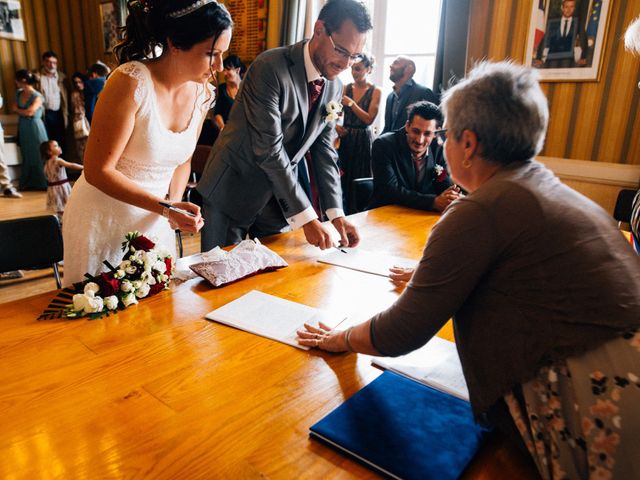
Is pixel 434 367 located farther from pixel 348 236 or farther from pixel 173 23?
pixel 173 23

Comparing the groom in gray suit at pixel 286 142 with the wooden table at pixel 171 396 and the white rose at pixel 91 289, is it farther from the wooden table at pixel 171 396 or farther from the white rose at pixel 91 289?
the white rose at pixel 91 289

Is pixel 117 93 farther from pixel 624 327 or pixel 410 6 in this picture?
pixel 410 6

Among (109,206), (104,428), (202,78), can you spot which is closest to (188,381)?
(104,428)

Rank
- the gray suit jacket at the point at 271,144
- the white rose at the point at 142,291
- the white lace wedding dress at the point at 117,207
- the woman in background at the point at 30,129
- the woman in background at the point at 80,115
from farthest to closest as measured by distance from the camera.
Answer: the woman in background at the point at 80,115 < the woman in background at the point at 30,129 < the gray suit jacket at the point at 271,144 < the white lace wedding dress at the point at 117,207 < the white rose at the point at 142,291

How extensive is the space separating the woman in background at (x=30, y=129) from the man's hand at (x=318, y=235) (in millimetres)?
7223

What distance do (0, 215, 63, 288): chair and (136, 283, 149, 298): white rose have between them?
1010 mm

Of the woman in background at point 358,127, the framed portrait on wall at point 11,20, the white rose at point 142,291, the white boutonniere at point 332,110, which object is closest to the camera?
the white rose at point 142,291

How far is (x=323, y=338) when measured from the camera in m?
1.16

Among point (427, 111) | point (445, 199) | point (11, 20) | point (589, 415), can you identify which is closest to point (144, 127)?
point (589, 415)

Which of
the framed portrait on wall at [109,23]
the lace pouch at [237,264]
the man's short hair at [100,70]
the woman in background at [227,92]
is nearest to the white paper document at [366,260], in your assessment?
the lace pouch at [237,264]

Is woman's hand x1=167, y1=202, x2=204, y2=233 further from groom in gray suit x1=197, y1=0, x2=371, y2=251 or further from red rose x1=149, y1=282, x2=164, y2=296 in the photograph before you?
groom in gray suit x1=197, y1=0, x2=371, y2=251

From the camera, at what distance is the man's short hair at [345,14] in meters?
1.82

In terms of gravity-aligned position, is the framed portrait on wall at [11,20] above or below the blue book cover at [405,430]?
above

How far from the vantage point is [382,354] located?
959 millimetres
